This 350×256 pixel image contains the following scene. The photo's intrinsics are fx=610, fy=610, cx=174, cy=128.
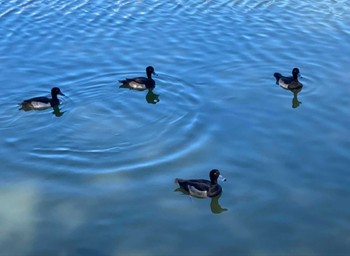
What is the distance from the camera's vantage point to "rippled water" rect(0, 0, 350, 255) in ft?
53.6

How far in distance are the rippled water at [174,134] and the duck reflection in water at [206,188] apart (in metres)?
0.16

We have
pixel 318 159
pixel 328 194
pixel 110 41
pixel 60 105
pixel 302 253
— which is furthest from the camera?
pixel 110 41

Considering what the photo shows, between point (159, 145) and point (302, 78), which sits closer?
point (159, 145)

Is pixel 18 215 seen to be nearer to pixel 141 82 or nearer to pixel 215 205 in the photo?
pixel 215 205

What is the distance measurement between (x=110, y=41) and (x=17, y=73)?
17.7ft

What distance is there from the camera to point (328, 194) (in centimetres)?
1781

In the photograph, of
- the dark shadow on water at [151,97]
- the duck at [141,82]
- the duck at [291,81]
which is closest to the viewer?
the dark shadow on water at [151,97]

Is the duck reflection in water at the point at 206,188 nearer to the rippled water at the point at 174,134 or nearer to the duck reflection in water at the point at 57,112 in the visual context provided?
the rippled water at the point at 174,134

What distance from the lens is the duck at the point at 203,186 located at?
17422 mm

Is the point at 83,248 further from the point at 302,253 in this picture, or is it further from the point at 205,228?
the point at 302,253

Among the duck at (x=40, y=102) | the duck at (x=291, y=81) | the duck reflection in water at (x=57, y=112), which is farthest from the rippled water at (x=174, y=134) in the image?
the duck at (x=291, y=81)

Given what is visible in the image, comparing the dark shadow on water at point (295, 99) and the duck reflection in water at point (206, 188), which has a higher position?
the duck reflection in water at point (206, 188)

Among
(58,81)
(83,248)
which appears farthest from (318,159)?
(58,81)

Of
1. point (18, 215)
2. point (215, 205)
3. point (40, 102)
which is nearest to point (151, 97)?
point (40, 102)
